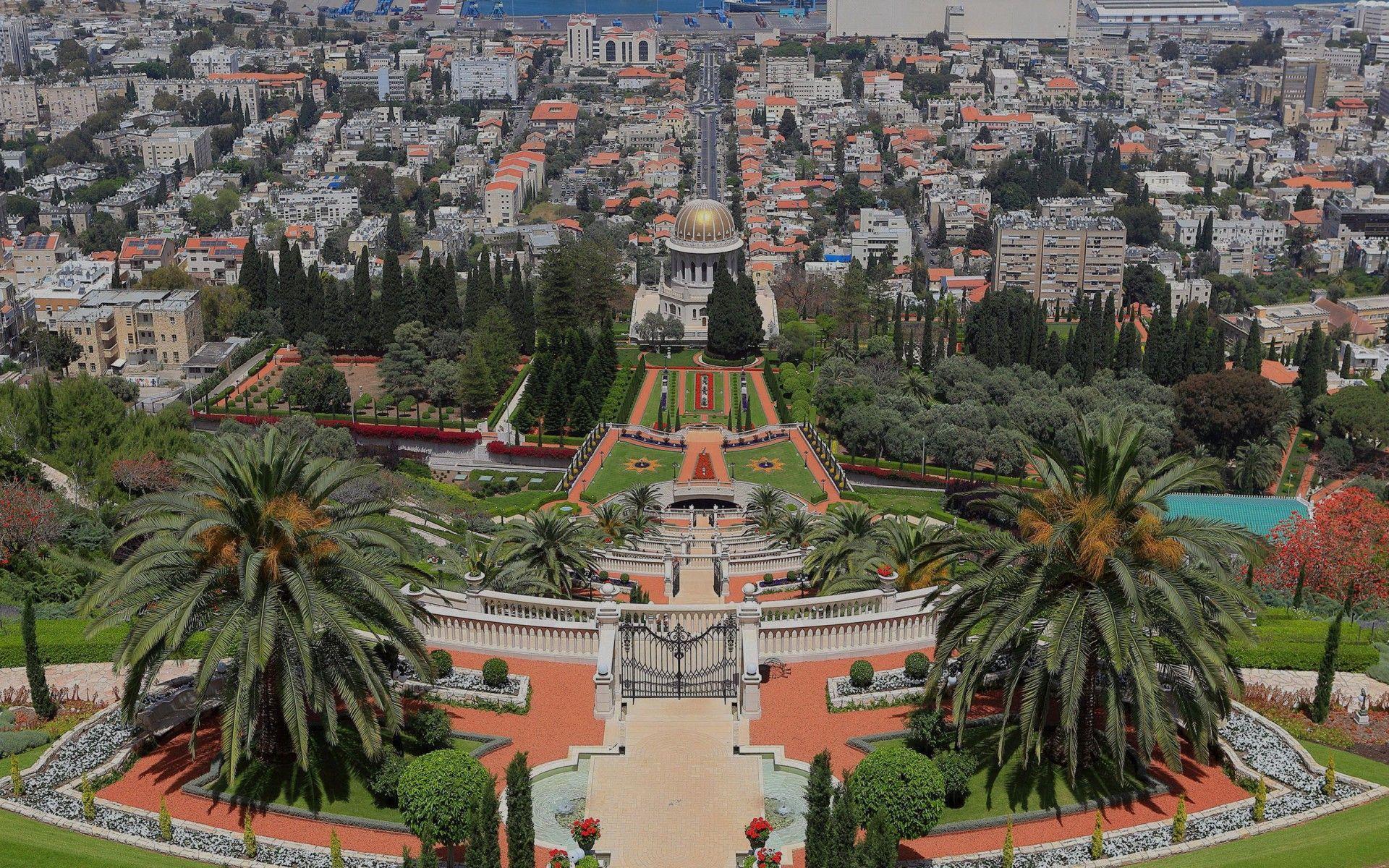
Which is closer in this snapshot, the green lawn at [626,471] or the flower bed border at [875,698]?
the flower bed border at [875,698]

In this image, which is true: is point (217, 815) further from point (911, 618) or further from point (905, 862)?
point (911, 618)

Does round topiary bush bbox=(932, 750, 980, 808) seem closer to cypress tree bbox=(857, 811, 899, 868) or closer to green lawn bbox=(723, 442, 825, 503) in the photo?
cypress tree bbox=(857, 811, 899, 868)

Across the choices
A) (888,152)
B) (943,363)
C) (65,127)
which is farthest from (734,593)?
(65,127)

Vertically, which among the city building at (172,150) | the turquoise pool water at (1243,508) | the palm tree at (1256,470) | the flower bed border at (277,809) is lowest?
the palm tree at (1256,470)

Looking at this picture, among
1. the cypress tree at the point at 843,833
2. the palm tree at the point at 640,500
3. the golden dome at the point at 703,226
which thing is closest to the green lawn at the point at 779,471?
the palm tree at the point at 640,500

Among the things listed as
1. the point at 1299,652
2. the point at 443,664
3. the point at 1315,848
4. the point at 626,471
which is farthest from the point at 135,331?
the point at 1315,848

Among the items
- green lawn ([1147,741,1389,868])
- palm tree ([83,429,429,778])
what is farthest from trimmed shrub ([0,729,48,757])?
green lawn ([1147,741,1389,868])

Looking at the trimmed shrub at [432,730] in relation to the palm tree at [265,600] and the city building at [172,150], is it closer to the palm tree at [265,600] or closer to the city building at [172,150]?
the palm tree at [265,600]
